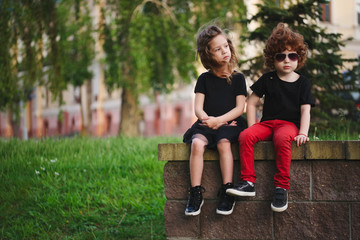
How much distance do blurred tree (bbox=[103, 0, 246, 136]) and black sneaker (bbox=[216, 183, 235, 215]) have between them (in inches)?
305

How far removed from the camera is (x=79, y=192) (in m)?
5.78

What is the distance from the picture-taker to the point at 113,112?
34.2 metres

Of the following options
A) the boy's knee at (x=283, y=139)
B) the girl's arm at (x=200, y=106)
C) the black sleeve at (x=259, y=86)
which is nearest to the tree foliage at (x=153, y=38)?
the girl's arm at (x=200, y=106)

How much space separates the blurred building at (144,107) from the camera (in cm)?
2105

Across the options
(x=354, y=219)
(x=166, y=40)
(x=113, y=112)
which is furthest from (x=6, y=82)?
(x=113, y=112)

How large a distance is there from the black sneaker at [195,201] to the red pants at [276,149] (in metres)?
0.36

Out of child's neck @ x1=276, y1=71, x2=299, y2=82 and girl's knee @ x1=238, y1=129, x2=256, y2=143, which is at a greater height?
child's neck @ x1=276, y1=71, x2=299, y2=82

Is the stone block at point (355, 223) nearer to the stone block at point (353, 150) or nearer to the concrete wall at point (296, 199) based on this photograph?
the concrete wall at point (296, 199)

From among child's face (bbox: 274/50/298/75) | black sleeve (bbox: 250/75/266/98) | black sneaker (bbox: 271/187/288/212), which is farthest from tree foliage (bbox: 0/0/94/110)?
black sneaker (bbox: 271/187/288/212)

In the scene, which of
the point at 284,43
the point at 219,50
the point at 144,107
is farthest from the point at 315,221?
the point at 144,107

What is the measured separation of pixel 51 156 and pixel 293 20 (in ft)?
Answer: 13.9

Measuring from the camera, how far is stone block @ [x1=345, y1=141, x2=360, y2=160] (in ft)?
10.7

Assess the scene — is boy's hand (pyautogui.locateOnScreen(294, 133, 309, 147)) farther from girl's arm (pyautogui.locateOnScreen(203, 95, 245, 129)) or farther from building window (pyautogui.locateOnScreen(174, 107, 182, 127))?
building window (pyautogui.locateOnScreen(174, 107, 182, 127))

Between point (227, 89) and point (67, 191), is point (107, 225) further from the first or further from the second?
point (227, 89)
